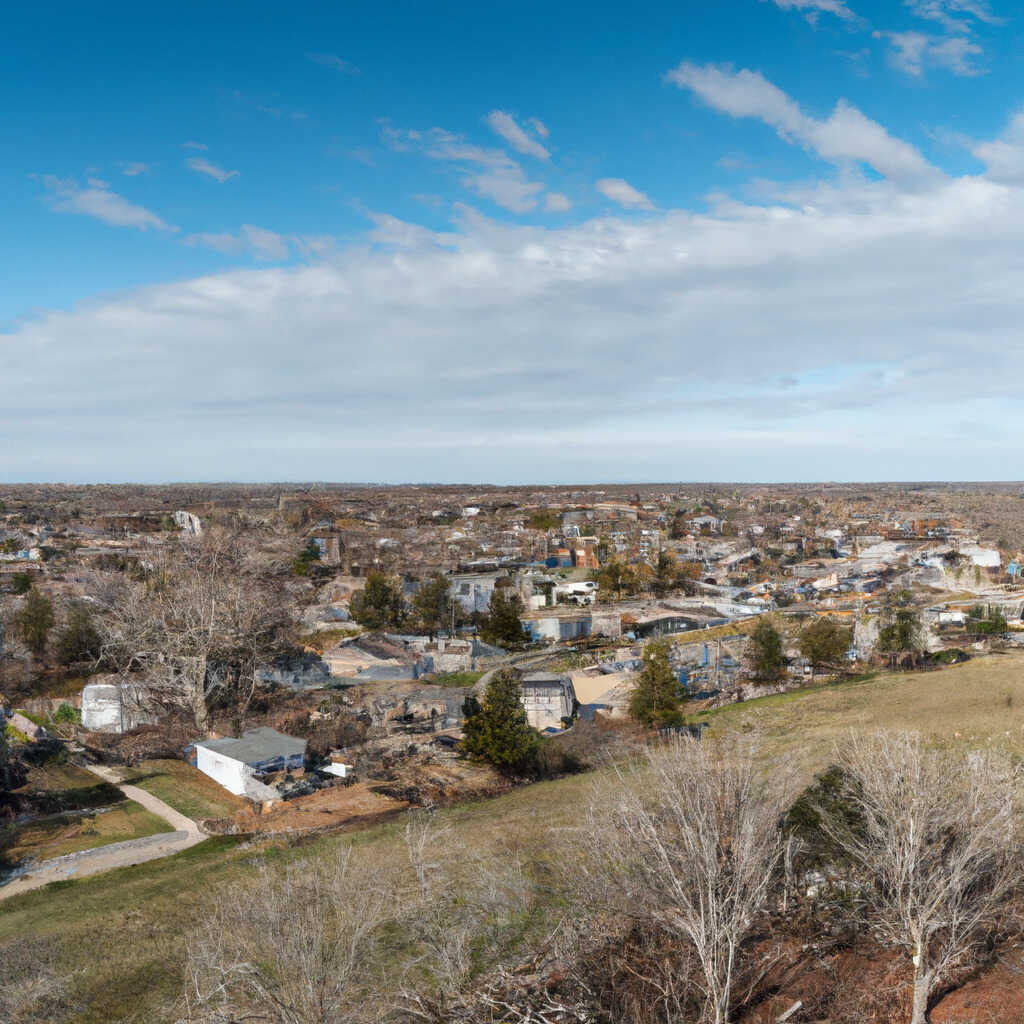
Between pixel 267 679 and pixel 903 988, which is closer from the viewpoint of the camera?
pixel 903 988

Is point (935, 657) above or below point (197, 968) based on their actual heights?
below

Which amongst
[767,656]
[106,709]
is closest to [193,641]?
[106,709]

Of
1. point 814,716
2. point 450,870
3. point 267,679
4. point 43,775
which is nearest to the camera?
point 450,870

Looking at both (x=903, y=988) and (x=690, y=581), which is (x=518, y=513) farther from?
(x=903, y=988)

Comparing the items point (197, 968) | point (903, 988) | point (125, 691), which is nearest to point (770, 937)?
point (903, 988)

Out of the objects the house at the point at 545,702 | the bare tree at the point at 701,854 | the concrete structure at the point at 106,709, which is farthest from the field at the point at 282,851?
the concrete structure at the point at 106,709

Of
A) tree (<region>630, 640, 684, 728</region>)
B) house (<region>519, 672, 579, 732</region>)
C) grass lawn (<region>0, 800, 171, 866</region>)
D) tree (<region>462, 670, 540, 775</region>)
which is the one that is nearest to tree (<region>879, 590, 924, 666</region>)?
tree (<region>630, 640, 684, 728</region>)

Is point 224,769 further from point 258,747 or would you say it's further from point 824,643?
point 824,643
